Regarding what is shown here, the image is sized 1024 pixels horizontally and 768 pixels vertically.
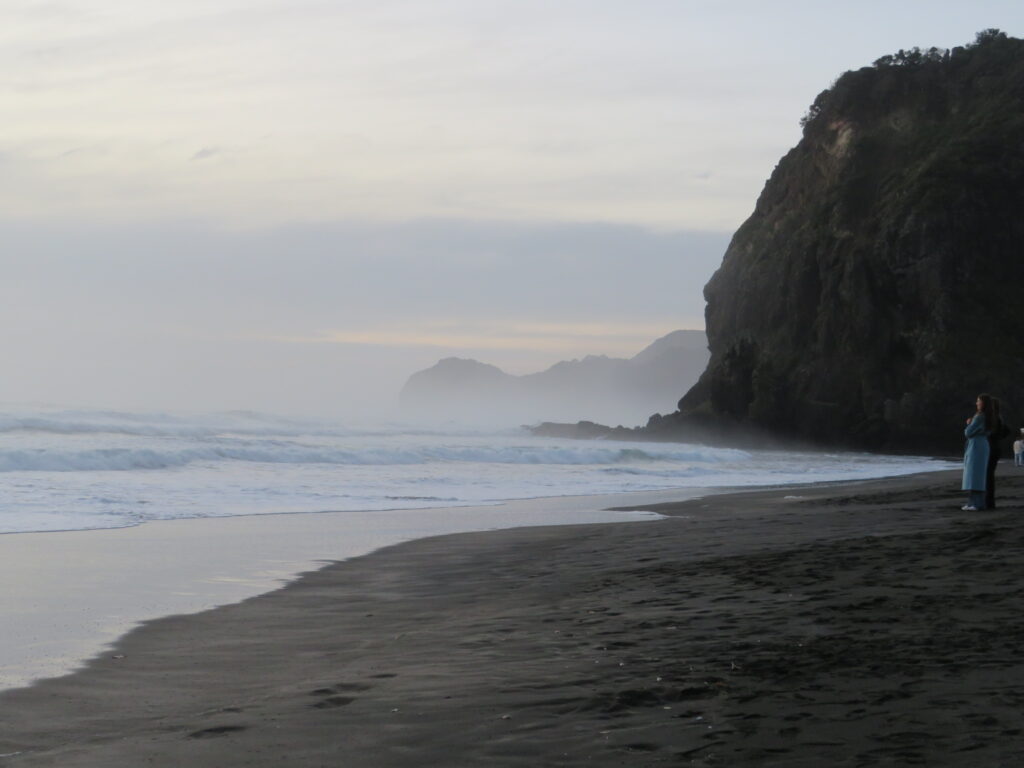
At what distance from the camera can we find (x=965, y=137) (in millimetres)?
53938

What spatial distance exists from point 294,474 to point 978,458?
14762mm

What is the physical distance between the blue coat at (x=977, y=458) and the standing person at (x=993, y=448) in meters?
0.05

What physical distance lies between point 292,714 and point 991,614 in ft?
11.9

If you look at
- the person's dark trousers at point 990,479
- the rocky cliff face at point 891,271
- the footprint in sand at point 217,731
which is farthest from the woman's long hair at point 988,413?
the rocky cliff face at point 891,271

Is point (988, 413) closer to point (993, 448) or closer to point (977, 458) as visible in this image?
point (993, 448)

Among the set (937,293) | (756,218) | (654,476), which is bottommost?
(654,476)

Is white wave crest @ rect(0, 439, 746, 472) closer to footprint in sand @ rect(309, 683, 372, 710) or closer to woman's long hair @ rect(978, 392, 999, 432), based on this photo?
woman's long hair @ rect(978, 392, 999, 432)

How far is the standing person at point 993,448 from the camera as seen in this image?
1277cm

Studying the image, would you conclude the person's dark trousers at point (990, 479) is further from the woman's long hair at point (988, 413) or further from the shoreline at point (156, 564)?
the shoreline at point (156, 564)

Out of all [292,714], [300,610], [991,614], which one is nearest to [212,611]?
[300,610]

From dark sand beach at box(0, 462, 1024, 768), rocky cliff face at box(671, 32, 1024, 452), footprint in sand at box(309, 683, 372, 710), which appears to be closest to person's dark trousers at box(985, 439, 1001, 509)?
dark sand beach at box(0, 462, 1024, 768)

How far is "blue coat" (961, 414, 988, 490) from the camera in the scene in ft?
42.1

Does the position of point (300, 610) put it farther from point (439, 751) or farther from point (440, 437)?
point (440, 437)

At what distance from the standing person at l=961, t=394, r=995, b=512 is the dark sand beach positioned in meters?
3.66
